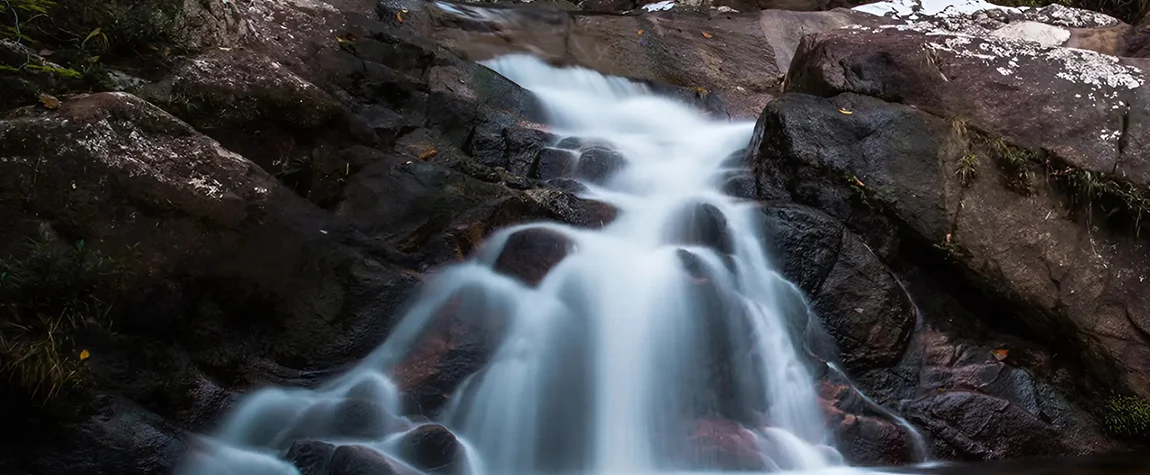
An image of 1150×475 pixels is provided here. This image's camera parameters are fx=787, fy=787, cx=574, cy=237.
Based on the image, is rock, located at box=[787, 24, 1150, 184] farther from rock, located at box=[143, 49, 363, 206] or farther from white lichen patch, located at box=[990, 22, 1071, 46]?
rock, located at box=[143, 49, 363, 206]

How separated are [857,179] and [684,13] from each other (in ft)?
23.1

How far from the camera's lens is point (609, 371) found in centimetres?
524

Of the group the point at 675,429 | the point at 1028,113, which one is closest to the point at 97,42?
the point at 675,429

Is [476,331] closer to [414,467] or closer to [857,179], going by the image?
[414,467]

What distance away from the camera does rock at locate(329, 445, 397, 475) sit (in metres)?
3.74

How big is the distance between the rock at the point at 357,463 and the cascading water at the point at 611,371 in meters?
0.14

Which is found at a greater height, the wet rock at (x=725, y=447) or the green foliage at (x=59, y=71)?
the green foliage at (x=59, y=71)

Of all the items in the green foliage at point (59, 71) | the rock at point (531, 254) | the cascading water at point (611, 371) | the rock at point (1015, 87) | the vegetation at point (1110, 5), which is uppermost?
the green foliage at point (59, 71)

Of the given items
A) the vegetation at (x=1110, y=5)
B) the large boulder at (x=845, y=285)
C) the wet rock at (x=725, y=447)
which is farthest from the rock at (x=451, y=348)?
the vegetation at (x=1110, y=5)

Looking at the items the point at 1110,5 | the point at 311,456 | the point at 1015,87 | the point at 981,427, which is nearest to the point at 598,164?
the point at 1015,87

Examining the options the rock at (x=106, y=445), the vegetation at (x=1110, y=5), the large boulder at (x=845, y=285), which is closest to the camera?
the rock at (x=106, y=445)

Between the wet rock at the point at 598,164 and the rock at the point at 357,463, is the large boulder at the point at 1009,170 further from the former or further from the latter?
the rock at the point at 357,463

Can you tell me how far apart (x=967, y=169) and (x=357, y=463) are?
5.32 m

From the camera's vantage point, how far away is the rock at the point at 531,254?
5.56 metres
